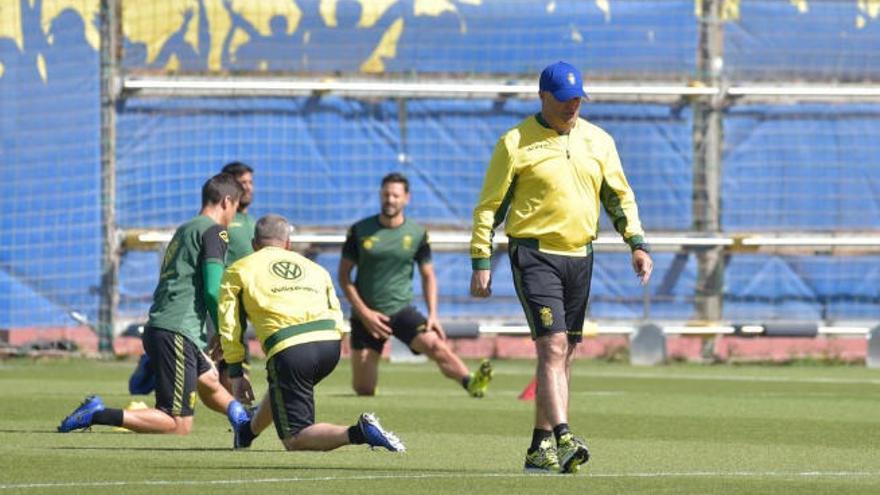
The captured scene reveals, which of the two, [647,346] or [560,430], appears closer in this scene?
[560,430]

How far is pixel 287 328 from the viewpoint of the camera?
36.7ft

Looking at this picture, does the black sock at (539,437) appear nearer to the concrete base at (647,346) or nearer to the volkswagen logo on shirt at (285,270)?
the volkswagen logo on shirt at (285,270)

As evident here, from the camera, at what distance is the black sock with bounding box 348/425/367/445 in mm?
10672

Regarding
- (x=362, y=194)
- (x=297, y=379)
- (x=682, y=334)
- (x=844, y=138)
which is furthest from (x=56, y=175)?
(x=297, y=379)

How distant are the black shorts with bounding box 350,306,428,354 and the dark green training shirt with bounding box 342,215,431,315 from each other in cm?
9

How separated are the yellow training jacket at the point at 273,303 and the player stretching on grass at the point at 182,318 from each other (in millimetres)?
1541

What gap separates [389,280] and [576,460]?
8951mm

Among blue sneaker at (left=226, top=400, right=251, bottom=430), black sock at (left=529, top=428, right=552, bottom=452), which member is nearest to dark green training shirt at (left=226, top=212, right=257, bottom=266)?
blue sneaker at (left=226, top=400, right=251, bottom=430)

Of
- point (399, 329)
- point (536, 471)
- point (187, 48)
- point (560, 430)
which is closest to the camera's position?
point (560, 430)

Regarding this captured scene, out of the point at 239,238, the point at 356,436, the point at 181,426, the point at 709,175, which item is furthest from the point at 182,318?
the point at 709,175

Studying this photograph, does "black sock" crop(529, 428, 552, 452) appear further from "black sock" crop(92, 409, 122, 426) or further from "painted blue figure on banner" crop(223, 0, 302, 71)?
"painted blue figure on banner" crop(223, 0, 302, 71)

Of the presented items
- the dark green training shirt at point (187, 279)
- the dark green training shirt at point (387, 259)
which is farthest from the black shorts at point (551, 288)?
the dark green training shirt at point (387, 259)

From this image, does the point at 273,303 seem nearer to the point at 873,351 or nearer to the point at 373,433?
the point at 373,433

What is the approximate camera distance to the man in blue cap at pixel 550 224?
10586 millimetres
